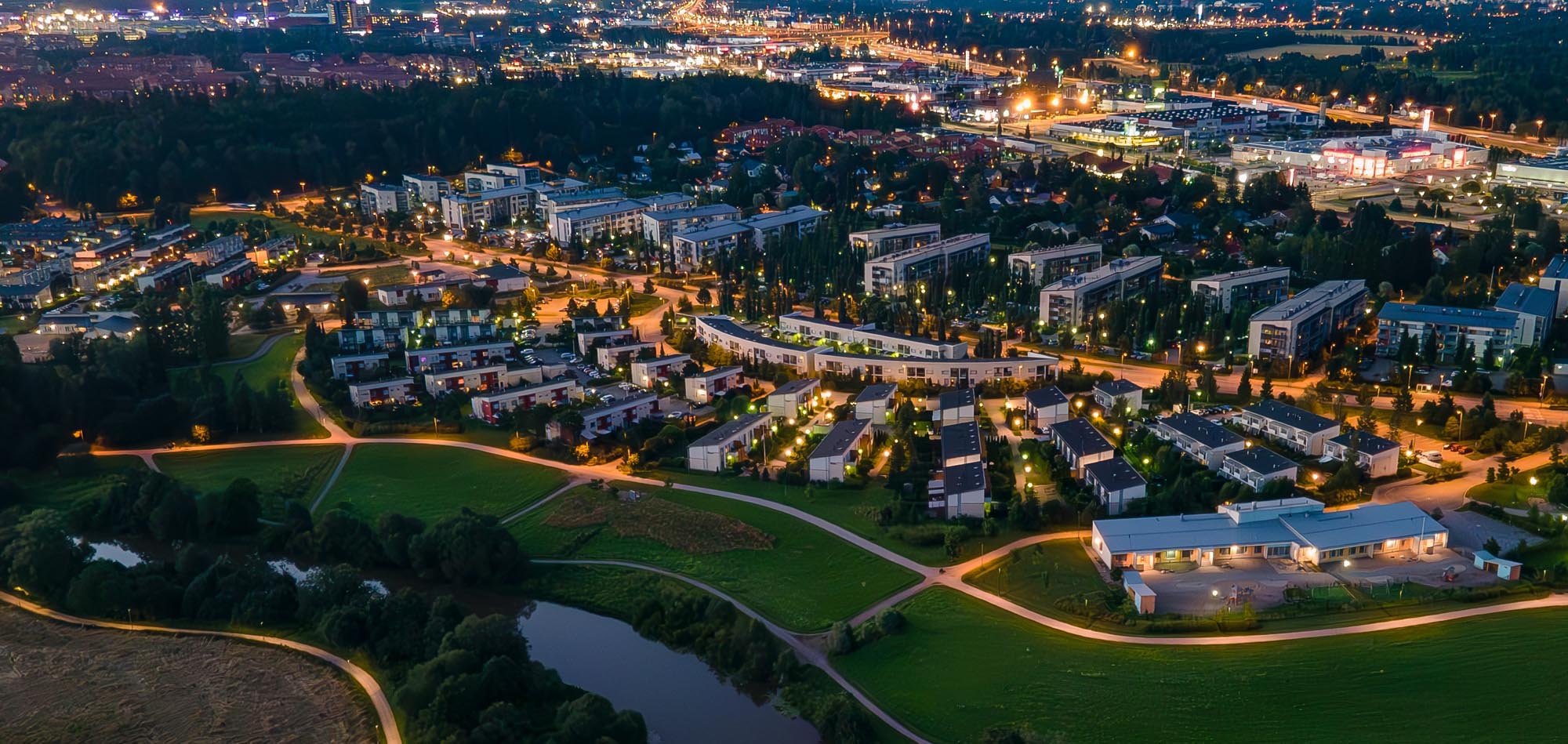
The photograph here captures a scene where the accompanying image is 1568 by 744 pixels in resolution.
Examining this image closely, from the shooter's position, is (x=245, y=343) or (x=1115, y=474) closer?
(x=1115, y=474)

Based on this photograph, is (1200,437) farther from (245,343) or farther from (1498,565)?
(245,343)

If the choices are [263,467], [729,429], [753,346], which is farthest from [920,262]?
[263,467]

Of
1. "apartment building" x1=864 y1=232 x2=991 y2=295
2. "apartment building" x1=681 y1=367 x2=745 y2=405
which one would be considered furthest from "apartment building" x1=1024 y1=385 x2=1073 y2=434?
"apartment building" x1=864 y1=232 x2=991 y2=295

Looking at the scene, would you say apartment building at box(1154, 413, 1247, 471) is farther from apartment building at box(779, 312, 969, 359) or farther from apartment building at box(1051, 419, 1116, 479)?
apartment building at box(779, 312, 969, 359)

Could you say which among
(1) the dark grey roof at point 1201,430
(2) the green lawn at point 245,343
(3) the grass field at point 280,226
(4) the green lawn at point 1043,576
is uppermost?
(3) the grass field at point 280,226

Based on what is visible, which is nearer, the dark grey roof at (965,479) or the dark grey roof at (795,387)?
the dark grey roof at (965,479)

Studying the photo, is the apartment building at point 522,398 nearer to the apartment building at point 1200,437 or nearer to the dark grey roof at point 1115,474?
the dark grey roof at point 1115,474

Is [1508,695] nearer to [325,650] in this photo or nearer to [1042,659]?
[1042,659]

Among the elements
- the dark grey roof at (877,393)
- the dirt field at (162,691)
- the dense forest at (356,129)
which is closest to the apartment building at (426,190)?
the dense forest at (356,129)
